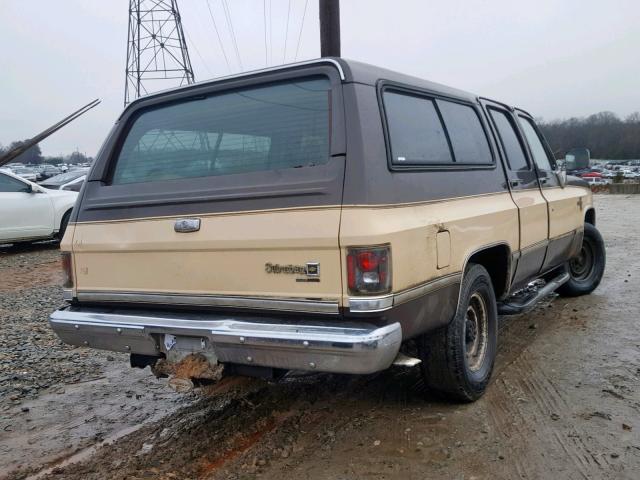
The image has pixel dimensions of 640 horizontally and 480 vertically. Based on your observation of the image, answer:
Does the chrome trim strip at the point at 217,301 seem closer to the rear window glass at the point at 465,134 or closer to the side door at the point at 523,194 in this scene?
the rear window glass at the point at 465,134

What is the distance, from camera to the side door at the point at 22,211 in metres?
10.2

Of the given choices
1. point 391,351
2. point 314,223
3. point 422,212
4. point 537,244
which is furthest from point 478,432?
point 537,244

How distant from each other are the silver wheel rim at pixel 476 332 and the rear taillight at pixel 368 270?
1.25 metres

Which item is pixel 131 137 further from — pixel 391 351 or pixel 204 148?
pixel 391 351

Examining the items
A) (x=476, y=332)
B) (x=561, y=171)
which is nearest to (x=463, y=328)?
(x=476, y=332)

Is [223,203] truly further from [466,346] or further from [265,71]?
[466,346]

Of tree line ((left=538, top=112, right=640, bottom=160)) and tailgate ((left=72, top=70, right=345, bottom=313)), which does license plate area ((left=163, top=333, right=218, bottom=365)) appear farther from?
tree line ((left=538, top=112, right=640, bottom=160))

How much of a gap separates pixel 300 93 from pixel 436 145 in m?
0.93

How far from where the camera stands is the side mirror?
19.0ft

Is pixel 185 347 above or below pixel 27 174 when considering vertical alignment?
below

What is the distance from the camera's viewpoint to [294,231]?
2.89 meters

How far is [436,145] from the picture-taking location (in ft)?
11.9

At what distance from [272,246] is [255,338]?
46cm

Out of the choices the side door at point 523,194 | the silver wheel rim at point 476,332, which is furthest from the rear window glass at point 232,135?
the side door at point 523,194
